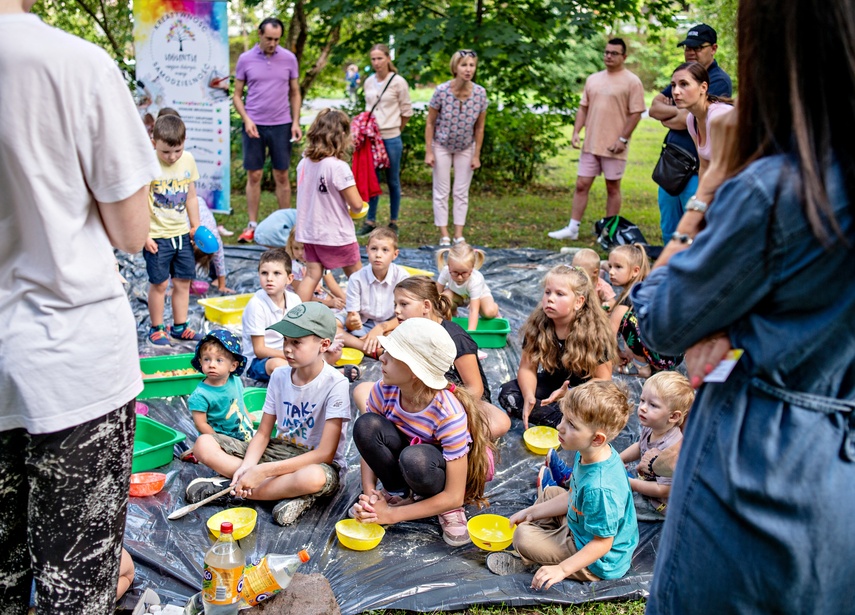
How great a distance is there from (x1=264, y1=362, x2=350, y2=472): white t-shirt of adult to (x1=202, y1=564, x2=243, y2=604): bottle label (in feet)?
3.10

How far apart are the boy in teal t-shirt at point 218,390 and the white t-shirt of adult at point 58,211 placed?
6.41 ft

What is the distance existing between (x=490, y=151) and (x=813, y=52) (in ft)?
32.4

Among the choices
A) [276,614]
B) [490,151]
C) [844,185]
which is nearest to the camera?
[844,185]

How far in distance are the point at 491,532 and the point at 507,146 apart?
842 centimetres

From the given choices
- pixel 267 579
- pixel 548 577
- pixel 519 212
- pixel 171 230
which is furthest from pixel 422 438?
pixel 519 212

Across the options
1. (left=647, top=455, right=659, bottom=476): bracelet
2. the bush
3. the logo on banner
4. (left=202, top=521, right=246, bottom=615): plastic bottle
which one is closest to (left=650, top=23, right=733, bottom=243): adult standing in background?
(left=647, top=455, right=659, bottom=476): bracelet

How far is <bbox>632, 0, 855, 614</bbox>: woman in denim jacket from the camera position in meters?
1.21

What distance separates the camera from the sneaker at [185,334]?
17.0 ft

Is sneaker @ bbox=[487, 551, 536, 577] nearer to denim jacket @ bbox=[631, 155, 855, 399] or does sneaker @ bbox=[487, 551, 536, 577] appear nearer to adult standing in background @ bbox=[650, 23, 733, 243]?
denim jacket @ bbox=[631, 155, 855, 399]

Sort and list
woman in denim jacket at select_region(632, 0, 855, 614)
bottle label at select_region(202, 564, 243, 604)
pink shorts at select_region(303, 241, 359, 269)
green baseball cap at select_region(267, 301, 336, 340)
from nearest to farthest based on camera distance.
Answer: woman in denim jacket at select_region(632, 0, 855, 614)
bottle label at select_region(202, 564, 243, 604)
green baseball cap at select_region(267, 301, 336, 340)
pink shorts at select_region(303, 241, 359, 269)

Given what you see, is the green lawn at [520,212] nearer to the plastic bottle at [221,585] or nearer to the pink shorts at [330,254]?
the pink shorts at [330,254]

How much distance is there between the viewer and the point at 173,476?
350 cm

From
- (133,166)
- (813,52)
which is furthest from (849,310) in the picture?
(133,166)

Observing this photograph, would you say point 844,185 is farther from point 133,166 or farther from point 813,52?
point 133,166
